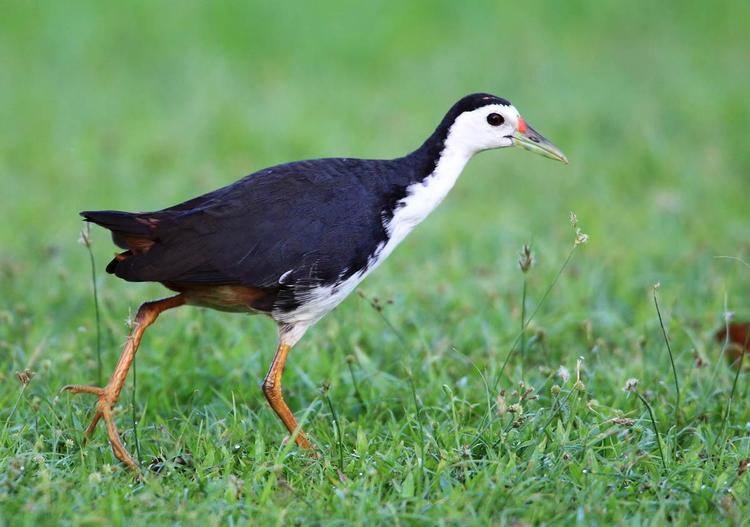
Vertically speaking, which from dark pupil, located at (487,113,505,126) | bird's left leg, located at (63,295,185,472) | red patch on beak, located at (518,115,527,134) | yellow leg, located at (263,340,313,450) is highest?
dark pupil, located at (487,113,505,126)

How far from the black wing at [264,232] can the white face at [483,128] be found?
325mm

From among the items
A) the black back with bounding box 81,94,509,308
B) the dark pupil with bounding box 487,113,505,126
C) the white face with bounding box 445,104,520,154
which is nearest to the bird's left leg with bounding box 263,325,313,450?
the black back with bounding box 81,94,509,308

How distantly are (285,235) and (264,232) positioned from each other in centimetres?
7

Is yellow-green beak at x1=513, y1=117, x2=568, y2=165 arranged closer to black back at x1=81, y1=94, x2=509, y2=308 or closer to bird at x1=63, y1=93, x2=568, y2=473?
bird at x1=63, y1=93, x2=568, y2=473

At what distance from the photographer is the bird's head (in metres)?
4.00

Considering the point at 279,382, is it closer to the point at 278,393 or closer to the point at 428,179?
the point at 278,393

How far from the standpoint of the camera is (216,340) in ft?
15.5

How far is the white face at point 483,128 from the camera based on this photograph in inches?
157

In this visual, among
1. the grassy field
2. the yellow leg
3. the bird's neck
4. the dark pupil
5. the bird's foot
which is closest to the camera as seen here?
the grassy field

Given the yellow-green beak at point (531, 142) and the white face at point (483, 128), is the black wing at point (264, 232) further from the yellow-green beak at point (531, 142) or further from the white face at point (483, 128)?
the yellow-green beak at point (531, 142)

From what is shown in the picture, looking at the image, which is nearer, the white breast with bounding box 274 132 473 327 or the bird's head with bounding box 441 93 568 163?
the white breast with bounding box 274 132 473 327

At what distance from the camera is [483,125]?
4.02 meters

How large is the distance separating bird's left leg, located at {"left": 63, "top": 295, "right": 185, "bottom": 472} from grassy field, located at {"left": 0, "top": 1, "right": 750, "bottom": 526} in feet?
0.39

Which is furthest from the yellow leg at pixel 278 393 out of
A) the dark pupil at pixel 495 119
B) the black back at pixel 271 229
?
the dark pupil at pixel 495 119
